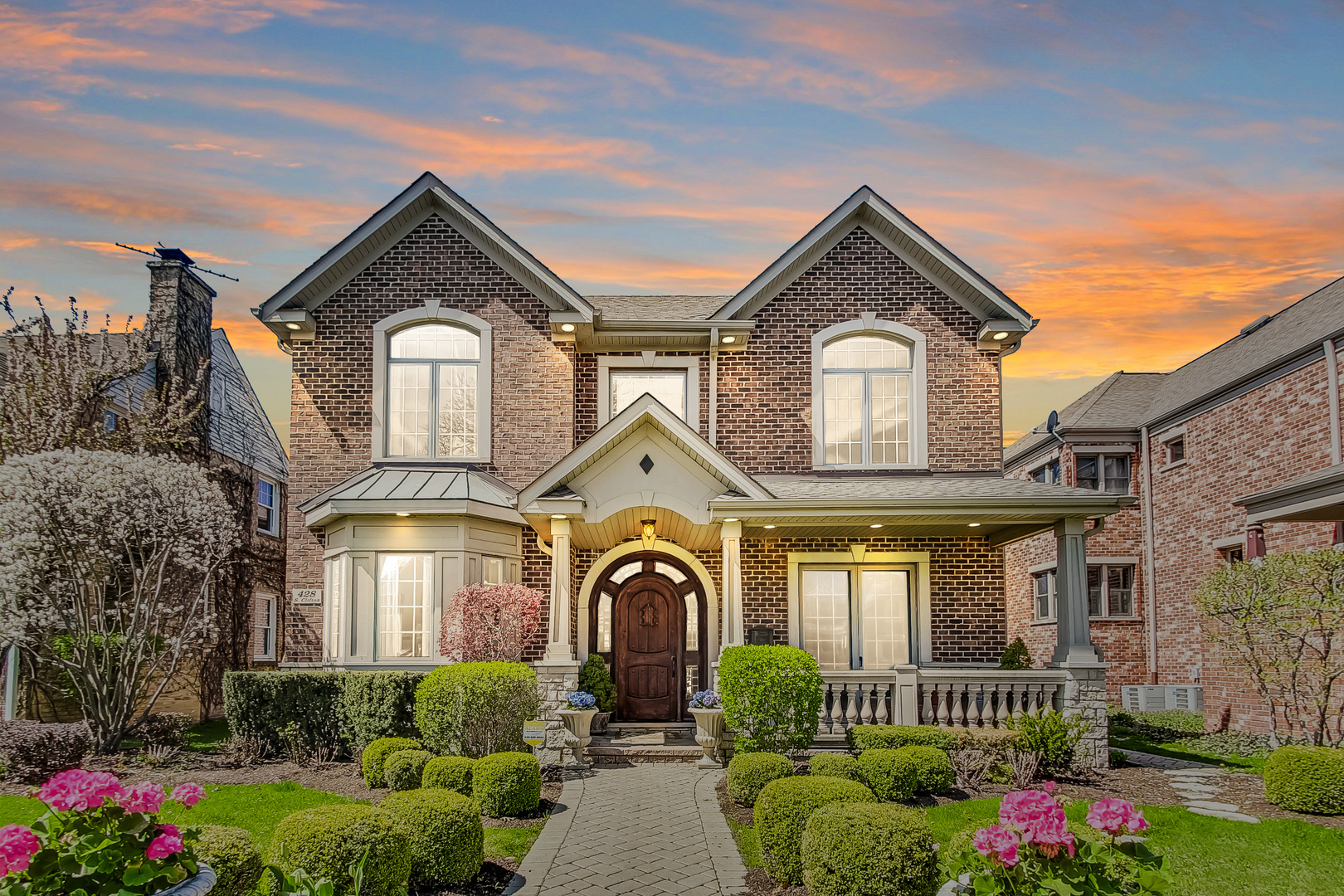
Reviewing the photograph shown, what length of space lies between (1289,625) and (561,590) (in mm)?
10857

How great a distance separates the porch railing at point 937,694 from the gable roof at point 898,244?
613cm

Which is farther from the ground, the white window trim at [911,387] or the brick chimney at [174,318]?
the brick chimney at [174,318]

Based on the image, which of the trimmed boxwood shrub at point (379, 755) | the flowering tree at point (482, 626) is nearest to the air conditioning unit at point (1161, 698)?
the flowering tree at point (482, 626)

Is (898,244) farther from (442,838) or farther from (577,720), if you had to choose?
(442,838)

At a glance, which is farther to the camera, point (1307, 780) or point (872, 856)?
point (1307, 780)

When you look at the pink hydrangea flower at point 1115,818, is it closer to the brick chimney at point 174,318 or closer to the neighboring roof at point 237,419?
the brick chimney at point 174,318

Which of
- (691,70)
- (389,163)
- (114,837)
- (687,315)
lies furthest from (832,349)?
(114,837)

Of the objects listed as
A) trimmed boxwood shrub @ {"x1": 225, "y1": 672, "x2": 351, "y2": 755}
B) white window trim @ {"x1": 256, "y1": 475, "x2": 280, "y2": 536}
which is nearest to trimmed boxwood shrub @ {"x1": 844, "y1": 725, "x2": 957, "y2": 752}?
trimmed boxwood shrub @ {"x1": 225, "y1": 672, "x2": 351, "y2": 755}

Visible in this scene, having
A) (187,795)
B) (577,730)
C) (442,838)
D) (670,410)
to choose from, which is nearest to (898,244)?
(670,410)

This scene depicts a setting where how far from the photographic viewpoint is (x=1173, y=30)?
1293cm

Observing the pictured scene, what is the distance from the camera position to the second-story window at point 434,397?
52.1 feet

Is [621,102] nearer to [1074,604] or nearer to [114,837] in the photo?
[1074,604]

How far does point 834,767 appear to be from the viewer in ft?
32.2

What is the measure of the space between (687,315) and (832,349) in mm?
2585
